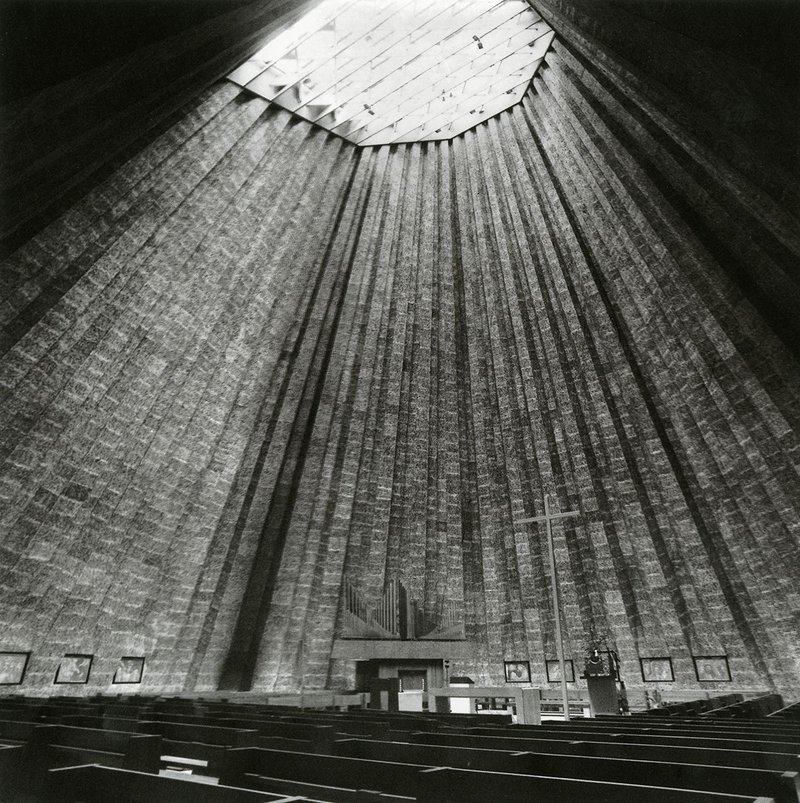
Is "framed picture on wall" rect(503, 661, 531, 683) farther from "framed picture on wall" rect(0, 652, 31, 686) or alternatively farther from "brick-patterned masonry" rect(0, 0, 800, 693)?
"framed picture on wall" rect(0, 652, 31, 686)

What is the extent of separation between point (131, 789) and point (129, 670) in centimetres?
1082

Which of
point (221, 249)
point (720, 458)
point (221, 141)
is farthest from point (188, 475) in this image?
point (720, 458)

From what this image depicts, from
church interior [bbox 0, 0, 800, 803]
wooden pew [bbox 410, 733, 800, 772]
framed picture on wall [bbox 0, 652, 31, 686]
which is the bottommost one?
wooden pew [bbox 410, 733, 800, 772]

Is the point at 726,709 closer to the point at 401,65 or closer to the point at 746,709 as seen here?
the point at 746,709

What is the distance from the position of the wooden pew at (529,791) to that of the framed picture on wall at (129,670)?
10753 millimetres

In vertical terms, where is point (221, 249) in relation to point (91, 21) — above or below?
above

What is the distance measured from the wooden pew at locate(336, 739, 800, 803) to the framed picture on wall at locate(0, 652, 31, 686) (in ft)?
30.3

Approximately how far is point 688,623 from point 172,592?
372 inches

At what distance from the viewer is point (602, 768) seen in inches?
61.2

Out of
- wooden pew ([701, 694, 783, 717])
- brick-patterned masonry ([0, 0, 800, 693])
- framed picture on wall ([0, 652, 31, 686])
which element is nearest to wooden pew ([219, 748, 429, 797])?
wooden pew ([701, 694, 783, 717])

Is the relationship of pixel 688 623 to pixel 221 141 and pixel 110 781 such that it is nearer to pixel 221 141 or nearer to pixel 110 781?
pixel 110 781

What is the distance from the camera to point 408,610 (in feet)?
39.9

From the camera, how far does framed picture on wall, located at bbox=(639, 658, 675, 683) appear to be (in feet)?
34.6

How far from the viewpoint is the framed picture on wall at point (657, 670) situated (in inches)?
415
